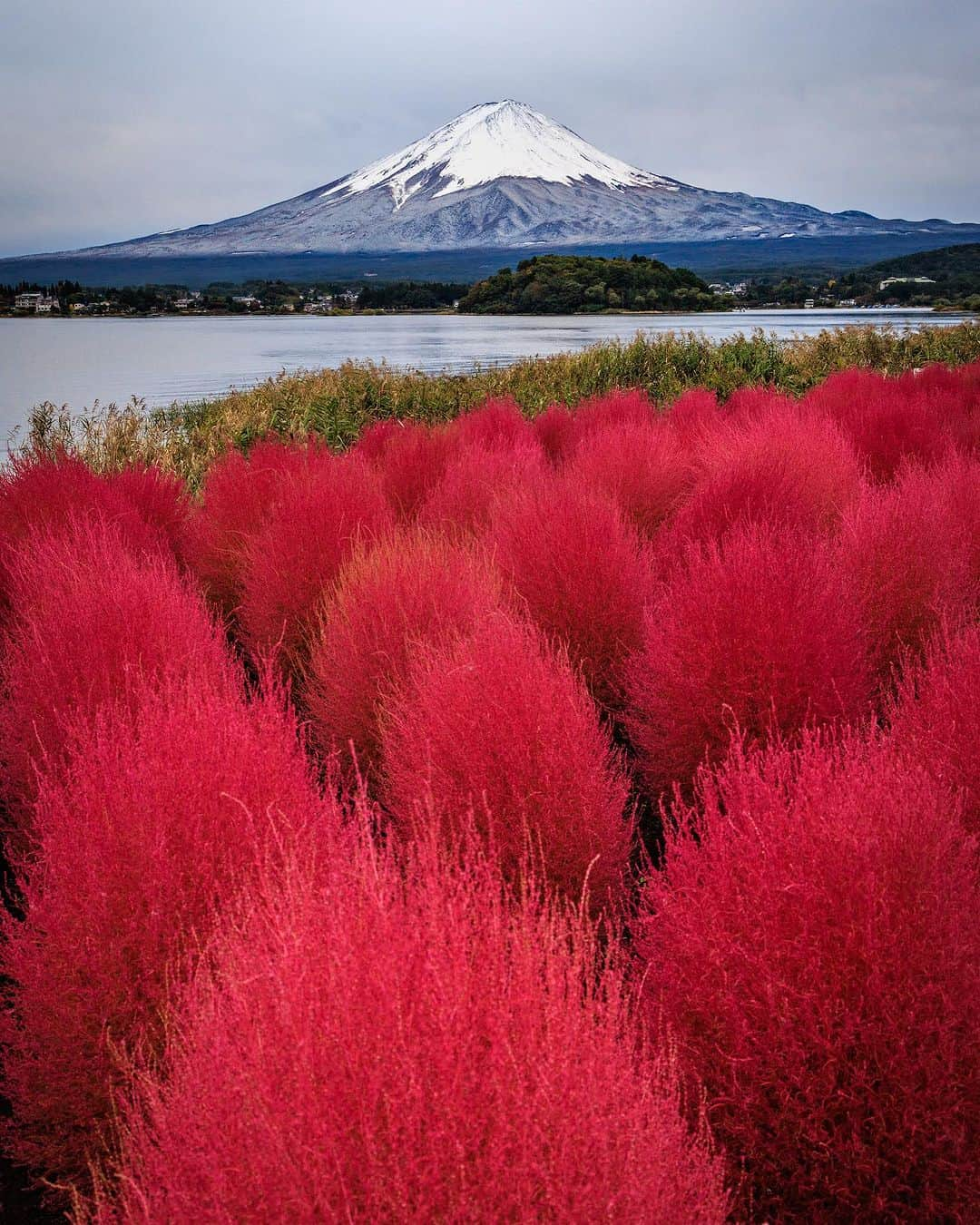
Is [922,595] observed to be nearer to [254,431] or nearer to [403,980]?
[403,980]

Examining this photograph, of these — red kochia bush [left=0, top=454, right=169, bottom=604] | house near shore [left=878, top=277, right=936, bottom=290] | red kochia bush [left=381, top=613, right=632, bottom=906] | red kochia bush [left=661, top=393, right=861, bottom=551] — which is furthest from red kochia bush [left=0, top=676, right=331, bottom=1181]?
house near shore [left=878, top=277, right=936, bottom=290]

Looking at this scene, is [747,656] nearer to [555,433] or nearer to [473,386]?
[555,433]

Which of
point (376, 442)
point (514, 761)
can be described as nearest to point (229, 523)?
point (376, 442)

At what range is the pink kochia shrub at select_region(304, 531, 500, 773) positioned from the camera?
212 inches

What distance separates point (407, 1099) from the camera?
5.64 ft

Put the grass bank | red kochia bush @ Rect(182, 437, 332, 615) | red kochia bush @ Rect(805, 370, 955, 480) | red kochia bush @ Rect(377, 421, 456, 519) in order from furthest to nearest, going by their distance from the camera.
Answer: the grass bank, red kochia bush @ Rect(805, 370, 955, 480), red kochia bush @ Rect(377, 421, 456, 519), red kochia bush @ Rect(182, 437, 332, 615)

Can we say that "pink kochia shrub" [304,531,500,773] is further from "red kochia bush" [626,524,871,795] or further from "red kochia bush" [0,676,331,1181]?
"red kochia bush" [0,676,331,1181]

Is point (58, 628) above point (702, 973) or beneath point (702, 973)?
above

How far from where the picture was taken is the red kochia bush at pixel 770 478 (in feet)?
25.1

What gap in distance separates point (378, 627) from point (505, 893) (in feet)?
6.34

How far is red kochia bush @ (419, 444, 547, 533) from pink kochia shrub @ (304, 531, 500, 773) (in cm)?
297

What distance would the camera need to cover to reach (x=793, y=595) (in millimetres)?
5078

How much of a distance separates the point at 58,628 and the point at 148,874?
2240 millimetres

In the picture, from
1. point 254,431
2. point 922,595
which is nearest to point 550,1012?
point 922,595
